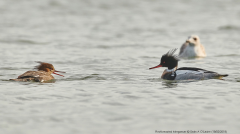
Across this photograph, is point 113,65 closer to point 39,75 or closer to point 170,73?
point 170,73

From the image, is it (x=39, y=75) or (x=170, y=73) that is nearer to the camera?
(x=39, y=75)

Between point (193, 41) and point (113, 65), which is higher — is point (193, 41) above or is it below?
above

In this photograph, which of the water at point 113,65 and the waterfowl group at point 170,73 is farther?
the waterfowl group at point 170,73

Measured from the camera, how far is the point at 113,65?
13539 millimetres

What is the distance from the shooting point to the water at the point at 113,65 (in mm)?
7281

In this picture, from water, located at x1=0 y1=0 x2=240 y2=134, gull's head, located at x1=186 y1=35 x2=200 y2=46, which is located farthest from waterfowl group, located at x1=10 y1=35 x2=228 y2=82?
gull's head, located at x1=186 y1=35 x2=200 y2=46

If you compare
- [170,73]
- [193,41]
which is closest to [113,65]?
[170,73]

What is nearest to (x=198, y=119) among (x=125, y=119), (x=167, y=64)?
(x=125, y=119)

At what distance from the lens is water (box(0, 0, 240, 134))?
7.28 meters

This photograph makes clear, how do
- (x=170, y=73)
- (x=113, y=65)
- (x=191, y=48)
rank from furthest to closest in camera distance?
(x=191, y=48), (x=113, y=65), (x=170, y=73)

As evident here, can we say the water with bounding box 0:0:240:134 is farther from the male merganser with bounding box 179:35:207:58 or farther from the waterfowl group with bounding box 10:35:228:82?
the male merganser with bounding box 179:35:207:58

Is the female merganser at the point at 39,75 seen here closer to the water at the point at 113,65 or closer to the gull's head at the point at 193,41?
the water at the point at 113,65

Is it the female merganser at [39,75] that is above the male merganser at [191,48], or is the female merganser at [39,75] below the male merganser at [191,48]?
below


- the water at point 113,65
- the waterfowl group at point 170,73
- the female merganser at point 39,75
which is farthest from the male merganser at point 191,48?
the female merganser at point 39,75
